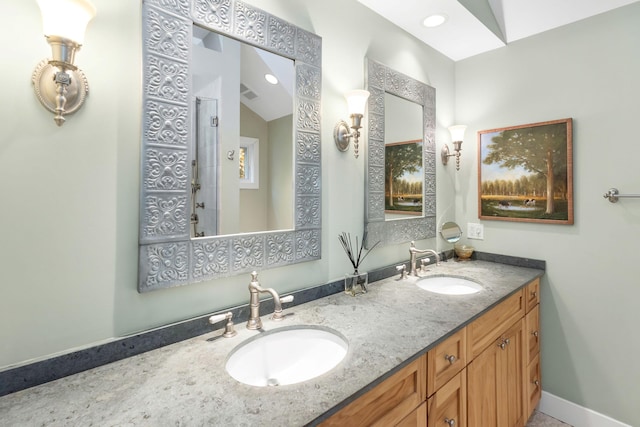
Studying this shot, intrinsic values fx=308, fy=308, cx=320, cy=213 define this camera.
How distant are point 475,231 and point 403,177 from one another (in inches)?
34.1

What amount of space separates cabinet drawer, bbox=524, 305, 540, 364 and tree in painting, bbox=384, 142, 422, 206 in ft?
3.59

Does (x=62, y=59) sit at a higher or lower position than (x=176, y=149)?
higher

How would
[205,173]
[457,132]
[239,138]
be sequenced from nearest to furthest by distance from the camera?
[205,173] < [239,138] < [457,132]

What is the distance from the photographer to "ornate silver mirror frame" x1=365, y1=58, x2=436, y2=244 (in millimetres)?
1766

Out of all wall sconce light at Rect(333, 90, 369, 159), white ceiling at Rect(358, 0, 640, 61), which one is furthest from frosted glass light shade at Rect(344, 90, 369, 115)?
white ceiling at Rect(358, 0, 640, 61)

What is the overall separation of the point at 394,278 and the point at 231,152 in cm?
120

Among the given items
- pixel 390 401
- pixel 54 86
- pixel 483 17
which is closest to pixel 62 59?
pixel 54 86

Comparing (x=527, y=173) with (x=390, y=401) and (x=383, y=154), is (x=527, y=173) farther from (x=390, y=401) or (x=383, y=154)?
(x=390, y=401)

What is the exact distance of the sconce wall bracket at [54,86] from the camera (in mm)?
833

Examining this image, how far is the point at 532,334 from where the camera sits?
1931mm

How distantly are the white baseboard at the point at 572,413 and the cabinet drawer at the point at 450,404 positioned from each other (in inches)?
49.2

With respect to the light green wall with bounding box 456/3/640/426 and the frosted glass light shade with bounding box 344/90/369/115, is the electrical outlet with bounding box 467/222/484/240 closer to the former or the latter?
the light green wall with bounding box 456/3/640/426

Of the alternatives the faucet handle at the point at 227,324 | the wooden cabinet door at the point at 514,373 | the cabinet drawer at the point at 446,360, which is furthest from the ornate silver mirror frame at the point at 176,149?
the wooden cabinet door at the point at 514,373

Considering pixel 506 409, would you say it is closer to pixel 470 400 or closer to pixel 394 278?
pixel 470 400
